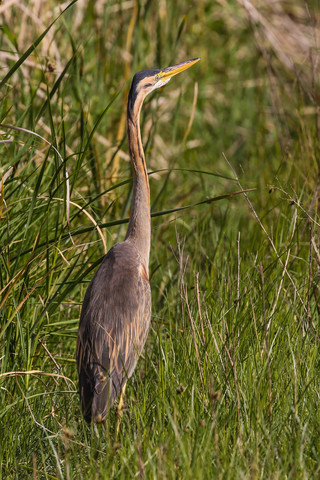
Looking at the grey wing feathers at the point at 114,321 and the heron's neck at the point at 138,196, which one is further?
the heron's neck at the point at 138,196

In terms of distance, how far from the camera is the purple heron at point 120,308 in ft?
10.7

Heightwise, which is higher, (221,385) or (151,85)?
(151,85)

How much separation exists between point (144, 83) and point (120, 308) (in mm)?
1122

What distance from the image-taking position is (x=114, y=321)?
342cm

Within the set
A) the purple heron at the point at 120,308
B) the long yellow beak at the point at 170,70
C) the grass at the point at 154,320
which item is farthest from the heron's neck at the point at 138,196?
the long yellow beak at the point at 170,70

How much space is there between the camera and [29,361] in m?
3.29

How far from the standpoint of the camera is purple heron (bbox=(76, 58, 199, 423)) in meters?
3.26

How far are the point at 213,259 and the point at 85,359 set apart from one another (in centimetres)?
133

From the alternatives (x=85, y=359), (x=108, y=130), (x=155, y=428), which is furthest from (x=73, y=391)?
(x=108, y=130)

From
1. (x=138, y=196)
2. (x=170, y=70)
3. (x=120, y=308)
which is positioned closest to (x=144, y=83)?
(x=170, y=70)

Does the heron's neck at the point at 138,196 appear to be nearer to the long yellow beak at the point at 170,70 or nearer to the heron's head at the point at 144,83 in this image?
the heron's head at the point at 144,83

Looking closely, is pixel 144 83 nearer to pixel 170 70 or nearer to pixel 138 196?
pixel 170 70

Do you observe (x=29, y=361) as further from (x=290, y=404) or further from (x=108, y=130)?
(x=108, y=130)

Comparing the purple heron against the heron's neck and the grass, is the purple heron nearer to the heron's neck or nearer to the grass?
the heron's neck
